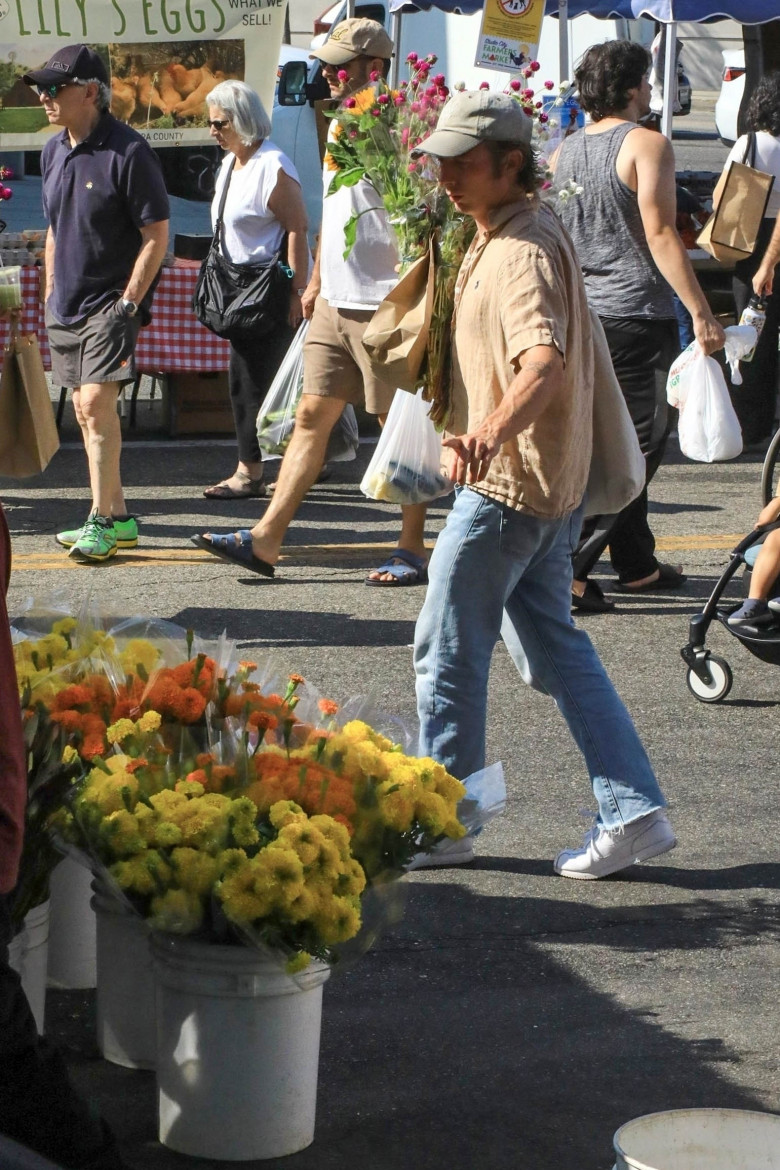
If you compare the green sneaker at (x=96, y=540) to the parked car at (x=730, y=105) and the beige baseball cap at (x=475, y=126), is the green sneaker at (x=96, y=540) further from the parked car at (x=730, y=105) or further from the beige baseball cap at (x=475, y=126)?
the parked car at (x=730, y=105)

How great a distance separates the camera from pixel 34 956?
329 cm

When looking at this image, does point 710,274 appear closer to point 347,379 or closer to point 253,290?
point 253,290

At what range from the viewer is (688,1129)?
2668mm

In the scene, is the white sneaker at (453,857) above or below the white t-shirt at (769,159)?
below

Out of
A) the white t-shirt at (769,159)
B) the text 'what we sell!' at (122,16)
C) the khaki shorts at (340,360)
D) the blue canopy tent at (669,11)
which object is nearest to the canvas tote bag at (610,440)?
the khaki shorts at (340,360)

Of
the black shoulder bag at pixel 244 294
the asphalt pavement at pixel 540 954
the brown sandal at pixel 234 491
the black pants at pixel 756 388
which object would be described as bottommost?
the asphalt pavement at pixel 540 954

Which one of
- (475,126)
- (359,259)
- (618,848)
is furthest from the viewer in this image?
(359,259)

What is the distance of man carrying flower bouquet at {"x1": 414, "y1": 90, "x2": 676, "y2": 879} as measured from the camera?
4012 mm

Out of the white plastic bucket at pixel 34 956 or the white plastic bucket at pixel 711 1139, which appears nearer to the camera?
the white plastic bucket at pixel 711 1139

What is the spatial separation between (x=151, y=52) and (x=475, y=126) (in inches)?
354

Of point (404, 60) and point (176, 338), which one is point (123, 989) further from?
point (404, 60)

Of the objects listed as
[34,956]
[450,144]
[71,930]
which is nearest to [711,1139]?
[34,956]

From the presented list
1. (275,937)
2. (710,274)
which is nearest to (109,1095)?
(275,937)

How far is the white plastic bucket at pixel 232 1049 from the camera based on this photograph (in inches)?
118
